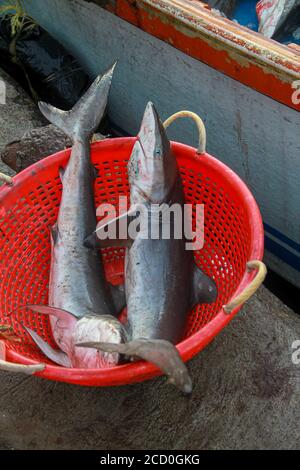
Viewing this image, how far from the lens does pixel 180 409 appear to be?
7.46ft

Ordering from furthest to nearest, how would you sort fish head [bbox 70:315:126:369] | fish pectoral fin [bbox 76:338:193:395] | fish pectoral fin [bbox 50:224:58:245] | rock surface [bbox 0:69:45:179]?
1. rock surface [bbox 0:69:45:179]
2. fish pectoral fin [bbox 50:224:58:245]
3. fish head [bbox 70:315:126:369]
4. fish pectoral fin [bbox 76:338:193:395]

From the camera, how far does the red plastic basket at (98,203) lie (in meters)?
2.42

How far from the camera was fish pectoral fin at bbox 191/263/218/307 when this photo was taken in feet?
7.72

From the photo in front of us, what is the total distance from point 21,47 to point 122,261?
2100 millimetres

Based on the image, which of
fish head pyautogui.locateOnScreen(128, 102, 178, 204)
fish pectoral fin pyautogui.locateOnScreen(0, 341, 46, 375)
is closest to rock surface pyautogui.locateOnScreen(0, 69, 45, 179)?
fish head pyautogui.locateOnScreen(128, 102, 178, 204)

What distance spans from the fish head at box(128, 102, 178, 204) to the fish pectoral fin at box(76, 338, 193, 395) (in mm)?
907

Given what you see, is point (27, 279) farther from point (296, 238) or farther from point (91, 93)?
point (296, 238)

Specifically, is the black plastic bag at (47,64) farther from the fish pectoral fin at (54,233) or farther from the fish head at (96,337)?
the fish head at (96,337)

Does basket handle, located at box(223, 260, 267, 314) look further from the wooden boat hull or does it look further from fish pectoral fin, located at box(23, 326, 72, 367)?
the wooden boat hull

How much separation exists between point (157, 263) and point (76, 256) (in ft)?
1.41
